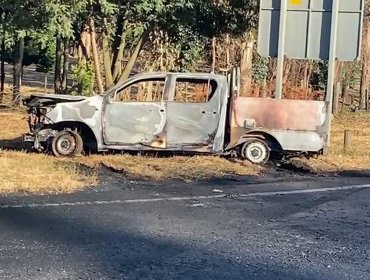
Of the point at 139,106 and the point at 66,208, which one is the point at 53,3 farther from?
the point at 66,208

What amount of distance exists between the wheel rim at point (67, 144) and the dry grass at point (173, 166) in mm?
368

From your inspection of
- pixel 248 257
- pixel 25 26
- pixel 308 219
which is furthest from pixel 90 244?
pixel 25 26

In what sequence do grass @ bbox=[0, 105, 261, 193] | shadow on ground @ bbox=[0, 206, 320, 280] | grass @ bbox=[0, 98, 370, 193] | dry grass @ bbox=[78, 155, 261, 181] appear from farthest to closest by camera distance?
1. dry grass @ bbox=[78, 155, 261, 181]
2. grass @ bbox=[0, 98, 370, 193]
3. grass @ bbox=[0, 105, 261, 193]
4. shadow on ground @ bbox=[0, 206, 320, 280]

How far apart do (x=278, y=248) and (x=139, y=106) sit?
7.24m

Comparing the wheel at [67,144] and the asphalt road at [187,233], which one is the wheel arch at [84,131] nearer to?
the wheel at [67,144]

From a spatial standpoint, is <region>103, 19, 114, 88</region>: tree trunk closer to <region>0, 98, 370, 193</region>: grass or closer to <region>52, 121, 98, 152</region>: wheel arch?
<region>0, 98, 370, 193</region>: grass

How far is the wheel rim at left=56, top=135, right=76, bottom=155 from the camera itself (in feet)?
47.6

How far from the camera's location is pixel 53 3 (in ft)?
51.4

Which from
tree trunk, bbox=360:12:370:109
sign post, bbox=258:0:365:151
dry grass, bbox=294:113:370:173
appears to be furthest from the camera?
tree trunk, bbox=360:12:370:109

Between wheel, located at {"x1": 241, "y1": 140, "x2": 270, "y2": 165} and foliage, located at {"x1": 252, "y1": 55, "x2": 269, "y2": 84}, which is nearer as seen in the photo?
wheel, located at {"x1": 241, "y1": 140, "x2": 270, "y2": 165}

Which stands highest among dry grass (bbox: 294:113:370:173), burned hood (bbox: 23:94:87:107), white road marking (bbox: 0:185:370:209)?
burned hood (bbox: 23:94:87:107)

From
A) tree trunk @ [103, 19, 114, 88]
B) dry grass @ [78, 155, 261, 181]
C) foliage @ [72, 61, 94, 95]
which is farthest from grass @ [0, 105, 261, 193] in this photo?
foliage @ [72, 61, 94, 95]

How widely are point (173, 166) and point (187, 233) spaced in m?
5.61

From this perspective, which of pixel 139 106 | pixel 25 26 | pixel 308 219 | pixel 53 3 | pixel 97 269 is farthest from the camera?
pixel 25 26
